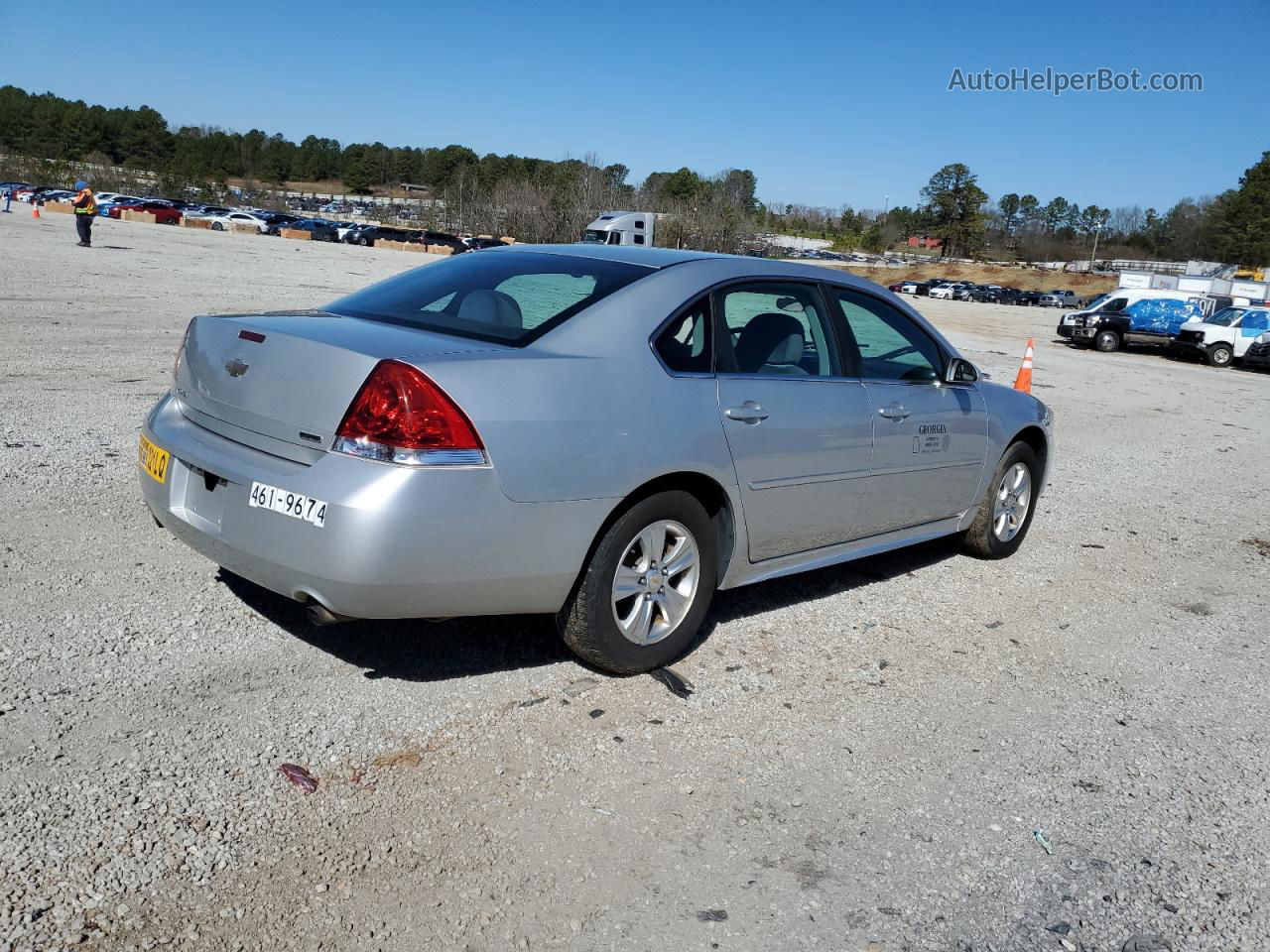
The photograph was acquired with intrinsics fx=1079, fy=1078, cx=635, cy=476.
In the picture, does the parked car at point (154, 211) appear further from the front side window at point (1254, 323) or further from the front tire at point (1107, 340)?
the front side window at point (1254, 323)

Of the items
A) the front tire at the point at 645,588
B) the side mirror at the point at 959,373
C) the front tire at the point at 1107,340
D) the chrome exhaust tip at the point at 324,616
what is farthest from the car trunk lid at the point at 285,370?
the front tire at the point at 1107,340

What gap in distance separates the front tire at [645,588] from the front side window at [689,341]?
1.64 ft

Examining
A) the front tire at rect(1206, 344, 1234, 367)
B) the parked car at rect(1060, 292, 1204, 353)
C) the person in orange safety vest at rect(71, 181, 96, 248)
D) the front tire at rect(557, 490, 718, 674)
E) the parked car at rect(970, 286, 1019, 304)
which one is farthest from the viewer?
the parked car at rect(970, 286, 1019, 304)

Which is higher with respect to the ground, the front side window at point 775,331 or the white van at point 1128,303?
the white van at point 1128,303

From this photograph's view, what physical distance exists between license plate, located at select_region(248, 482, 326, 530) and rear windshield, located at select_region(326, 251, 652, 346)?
89 centimetres

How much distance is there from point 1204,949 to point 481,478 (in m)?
2.43

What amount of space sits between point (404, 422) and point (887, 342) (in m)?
2.82

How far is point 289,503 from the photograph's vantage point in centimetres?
342

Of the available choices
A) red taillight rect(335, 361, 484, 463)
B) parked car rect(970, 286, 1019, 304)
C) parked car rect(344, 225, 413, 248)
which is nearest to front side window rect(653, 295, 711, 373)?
red taillight rect(335, 361, 484, 463)

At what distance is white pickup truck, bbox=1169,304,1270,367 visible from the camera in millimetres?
30062

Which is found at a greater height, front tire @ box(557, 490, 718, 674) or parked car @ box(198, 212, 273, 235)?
parked car @ box(198, 212, 273, 235)

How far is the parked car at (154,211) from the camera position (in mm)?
62656

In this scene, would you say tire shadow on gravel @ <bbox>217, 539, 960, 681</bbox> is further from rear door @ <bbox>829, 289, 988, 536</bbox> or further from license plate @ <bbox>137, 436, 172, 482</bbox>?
rear door @ <bbox>829, 289, 988, 536</bbox>

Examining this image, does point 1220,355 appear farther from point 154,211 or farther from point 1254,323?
point 154,211
